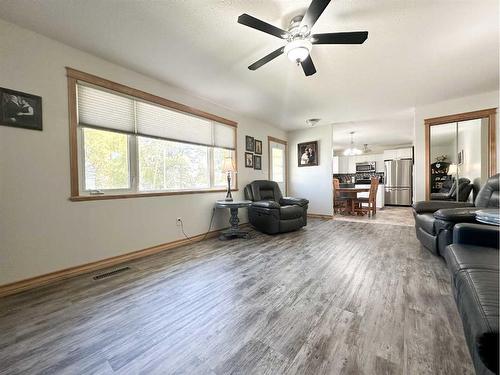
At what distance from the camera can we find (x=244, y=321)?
144 centimetres

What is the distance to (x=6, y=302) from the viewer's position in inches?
68.3

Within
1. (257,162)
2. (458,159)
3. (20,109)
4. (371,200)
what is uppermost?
(20,109)

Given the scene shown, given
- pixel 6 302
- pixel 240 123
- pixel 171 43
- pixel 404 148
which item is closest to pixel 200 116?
pixel 240 123

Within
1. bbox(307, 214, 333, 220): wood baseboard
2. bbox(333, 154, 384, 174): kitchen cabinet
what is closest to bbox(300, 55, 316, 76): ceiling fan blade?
bbox(307, 214, 333, 220): wood baseboard

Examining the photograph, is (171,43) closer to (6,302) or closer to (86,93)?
(86,93)

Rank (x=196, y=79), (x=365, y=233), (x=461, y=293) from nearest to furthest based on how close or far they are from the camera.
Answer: (x=461, y=293) → (x=196, y=79) → (x=365, y=233)

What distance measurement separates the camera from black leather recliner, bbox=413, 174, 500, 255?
2164 millimetres

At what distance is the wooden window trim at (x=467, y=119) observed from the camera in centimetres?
348

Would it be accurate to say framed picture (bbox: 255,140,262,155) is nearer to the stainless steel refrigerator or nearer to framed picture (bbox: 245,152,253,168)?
framed picture (bbox: 245,152,253,168)

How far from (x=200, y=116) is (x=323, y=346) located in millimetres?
3419

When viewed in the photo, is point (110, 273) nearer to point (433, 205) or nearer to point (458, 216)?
point (458, 216)

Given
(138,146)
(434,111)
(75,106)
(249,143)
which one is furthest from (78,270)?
(434,111)

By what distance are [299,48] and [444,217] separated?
2.26 meters

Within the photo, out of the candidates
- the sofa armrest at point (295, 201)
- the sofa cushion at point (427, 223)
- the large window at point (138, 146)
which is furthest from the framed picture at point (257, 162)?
the sofa cushion at point (427, 223)
